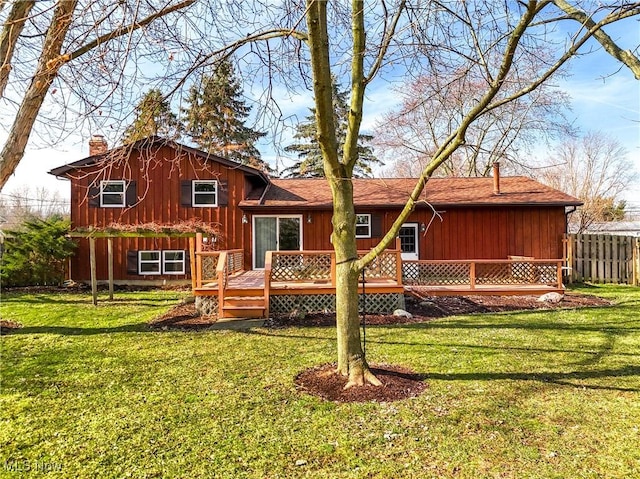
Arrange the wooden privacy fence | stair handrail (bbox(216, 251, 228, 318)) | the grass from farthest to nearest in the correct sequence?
the wooden privacy fence < stair handrail (bbox(216, 251, 228, 318)) < the grass

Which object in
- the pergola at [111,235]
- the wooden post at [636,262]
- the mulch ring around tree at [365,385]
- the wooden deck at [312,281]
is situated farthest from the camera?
the wooden post at [636,262]

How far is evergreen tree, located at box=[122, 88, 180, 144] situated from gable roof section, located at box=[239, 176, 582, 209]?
8003mm

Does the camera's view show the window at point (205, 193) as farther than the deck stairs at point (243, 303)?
Yes

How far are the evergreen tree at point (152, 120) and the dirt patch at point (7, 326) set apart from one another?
4.76 meters

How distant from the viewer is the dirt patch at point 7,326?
7.28 metres

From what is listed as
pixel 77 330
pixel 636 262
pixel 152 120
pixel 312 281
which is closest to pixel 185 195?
pixel 312 281

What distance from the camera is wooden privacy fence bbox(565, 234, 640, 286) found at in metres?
13.5

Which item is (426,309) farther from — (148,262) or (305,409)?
(148,262)

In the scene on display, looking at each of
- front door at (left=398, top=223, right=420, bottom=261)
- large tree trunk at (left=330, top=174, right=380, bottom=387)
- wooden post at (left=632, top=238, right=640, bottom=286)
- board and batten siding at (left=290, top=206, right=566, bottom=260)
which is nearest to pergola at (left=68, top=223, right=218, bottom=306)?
board and batten siding at (left=290, top=206, right=566, bottom=260)

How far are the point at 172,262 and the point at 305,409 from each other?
11246 millimetres

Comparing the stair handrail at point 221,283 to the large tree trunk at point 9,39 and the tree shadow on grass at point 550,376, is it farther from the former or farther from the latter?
the tree shadow on grass at point 550,376

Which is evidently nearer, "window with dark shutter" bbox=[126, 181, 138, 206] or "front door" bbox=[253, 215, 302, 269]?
"window with dark shutter" bbox=[126, 181, 138, 206]

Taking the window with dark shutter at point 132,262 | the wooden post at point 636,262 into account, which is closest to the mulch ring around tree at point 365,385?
the window with dark shutter at point 132,262

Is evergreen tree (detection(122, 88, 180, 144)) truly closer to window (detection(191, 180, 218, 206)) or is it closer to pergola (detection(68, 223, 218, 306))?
pergola (detection(68, 223, 218, 306))
